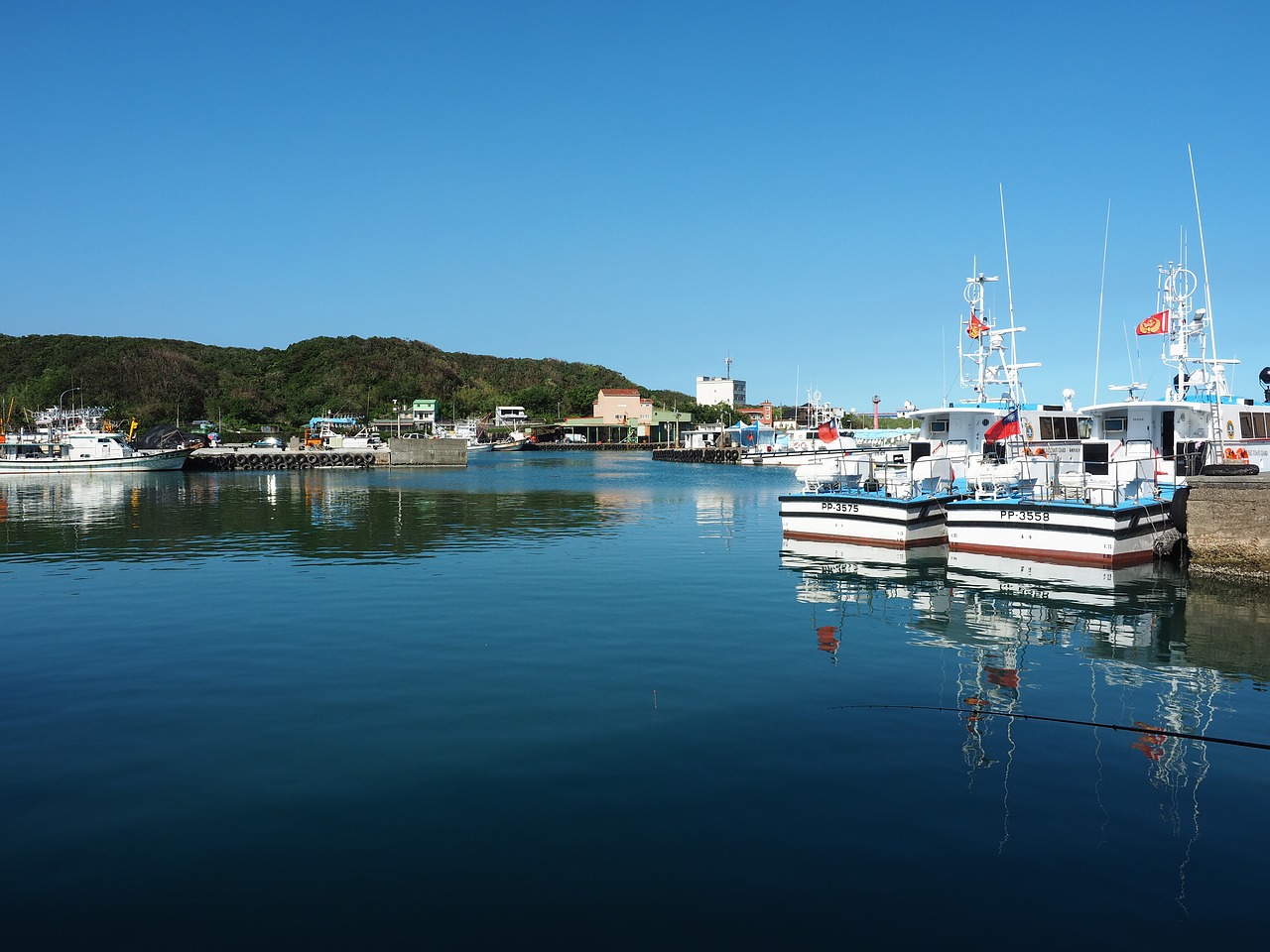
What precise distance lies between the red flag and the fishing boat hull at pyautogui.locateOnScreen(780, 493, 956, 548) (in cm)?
1038

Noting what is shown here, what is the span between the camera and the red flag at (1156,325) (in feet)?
104

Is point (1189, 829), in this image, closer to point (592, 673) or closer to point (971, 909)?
point (971, 909)

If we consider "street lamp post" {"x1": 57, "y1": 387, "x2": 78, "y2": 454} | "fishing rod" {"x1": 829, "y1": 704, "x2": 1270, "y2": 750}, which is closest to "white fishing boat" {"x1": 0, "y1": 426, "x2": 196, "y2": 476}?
"street lamp post" {"x1": 57, "y1": 387, "x2": 78, "y2": 454}

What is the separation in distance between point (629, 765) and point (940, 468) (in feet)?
74.2

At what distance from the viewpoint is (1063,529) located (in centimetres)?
2333

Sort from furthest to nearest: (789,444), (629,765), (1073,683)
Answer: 1. (789,444)
2. (1073,683)
3. (629,765)

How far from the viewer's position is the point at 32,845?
24.2ft

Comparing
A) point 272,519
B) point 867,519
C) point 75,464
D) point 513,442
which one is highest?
point 513,442

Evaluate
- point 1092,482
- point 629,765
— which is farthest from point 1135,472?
point 629,765

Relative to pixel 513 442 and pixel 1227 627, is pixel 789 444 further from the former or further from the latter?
pixel 1227 627

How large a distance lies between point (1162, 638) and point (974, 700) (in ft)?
20.7

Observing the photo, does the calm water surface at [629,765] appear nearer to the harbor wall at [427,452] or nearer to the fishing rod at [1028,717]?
the fishing rod at [1028,717]

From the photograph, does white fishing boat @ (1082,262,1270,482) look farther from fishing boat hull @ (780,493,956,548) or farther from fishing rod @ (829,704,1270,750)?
fishing rod @ (829,704,1270,750)

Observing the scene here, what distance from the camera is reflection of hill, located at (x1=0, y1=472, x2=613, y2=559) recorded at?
96.0 feet
